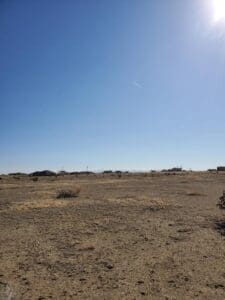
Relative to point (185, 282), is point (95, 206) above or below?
above

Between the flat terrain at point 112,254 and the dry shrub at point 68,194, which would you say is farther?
the dry shrub at point 68,194

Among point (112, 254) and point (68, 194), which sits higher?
point (68, 194)

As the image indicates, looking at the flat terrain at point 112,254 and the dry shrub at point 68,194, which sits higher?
the dry shrub at point 68,194

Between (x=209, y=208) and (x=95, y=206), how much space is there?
6682 mm

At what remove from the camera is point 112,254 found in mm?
13758

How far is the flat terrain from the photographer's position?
1027cm

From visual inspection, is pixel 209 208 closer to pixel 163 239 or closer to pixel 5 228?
pixel 163 239

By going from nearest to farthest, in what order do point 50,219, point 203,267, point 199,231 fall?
point 203,267 → point 199,231 → point 50,219

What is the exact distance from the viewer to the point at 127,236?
16.5 m

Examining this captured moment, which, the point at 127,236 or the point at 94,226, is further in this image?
the point at 94,226

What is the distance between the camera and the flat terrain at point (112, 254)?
33.7ft

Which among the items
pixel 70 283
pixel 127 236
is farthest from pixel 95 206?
pixel 70 283

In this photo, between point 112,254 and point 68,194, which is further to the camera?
point 68,194

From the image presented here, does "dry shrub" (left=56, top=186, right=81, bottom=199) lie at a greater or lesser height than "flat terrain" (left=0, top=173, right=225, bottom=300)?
greater
